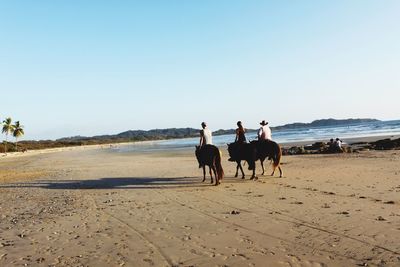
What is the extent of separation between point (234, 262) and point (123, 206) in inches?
232

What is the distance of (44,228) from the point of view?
30.9 ft

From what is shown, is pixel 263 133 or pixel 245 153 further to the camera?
pixel 263 133

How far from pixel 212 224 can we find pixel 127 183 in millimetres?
8747

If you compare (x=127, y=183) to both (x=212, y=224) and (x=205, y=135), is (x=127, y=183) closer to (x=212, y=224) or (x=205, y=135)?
(x=205, y=135)

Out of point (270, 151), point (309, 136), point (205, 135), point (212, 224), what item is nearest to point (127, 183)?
point (205, 135)

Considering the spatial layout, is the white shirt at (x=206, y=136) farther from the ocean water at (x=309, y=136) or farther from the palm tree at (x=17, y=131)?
the palm tree at (x=17, y=131)

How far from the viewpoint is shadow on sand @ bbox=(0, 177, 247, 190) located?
15.7m

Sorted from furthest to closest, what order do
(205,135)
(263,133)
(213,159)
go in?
(263,133)
(205,135)
(213,159)

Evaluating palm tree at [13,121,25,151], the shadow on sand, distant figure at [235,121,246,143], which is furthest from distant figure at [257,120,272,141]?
palm tree at [13,121,25,151]

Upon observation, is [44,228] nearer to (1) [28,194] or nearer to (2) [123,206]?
(2) [123,206]

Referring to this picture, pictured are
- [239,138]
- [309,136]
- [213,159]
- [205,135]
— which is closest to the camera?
[213,159]

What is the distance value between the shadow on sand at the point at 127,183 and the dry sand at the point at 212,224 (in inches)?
11.5

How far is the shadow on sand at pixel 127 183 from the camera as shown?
15.7m

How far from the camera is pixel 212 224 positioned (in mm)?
8797
